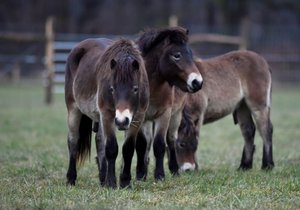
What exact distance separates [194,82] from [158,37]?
80 centimetres

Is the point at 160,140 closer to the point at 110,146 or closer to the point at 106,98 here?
the point at 110,146

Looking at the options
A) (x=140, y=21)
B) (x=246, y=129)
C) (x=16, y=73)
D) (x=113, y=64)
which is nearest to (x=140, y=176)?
(x=113, y=64)

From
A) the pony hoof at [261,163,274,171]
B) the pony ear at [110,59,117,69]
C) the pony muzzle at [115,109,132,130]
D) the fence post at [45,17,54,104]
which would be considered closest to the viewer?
the pony muzzle at [115,109,132,130]

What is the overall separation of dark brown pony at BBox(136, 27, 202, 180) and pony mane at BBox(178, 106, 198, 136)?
3.47 ft

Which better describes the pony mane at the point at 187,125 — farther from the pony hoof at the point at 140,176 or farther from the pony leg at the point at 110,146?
the pony leg at the point at 110,146

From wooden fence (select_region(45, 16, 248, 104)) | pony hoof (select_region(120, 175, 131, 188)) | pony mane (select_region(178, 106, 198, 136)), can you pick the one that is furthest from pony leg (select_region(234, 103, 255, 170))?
wooden fence (select_region(45, 16, 248, 104))

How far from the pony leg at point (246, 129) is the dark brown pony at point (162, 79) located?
1933 millimetres

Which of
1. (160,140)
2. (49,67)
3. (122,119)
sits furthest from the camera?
(49,67)

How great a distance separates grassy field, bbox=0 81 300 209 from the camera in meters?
5.62

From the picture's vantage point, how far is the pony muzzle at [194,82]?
279 inches

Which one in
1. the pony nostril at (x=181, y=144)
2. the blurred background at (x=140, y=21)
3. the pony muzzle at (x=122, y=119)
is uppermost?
the pony muzzle at (x=122, y=119)

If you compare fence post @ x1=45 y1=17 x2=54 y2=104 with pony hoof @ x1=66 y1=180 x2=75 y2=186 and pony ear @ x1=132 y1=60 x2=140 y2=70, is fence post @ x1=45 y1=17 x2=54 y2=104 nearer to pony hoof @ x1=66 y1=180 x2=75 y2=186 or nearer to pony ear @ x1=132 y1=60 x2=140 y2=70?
pony hoof @ x1=66 y1=180 x2=75 y2=186

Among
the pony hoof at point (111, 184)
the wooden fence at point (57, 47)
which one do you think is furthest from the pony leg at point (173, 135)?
the wooden fence at point (57, 47)

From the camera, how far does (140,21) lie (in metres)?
39.5
